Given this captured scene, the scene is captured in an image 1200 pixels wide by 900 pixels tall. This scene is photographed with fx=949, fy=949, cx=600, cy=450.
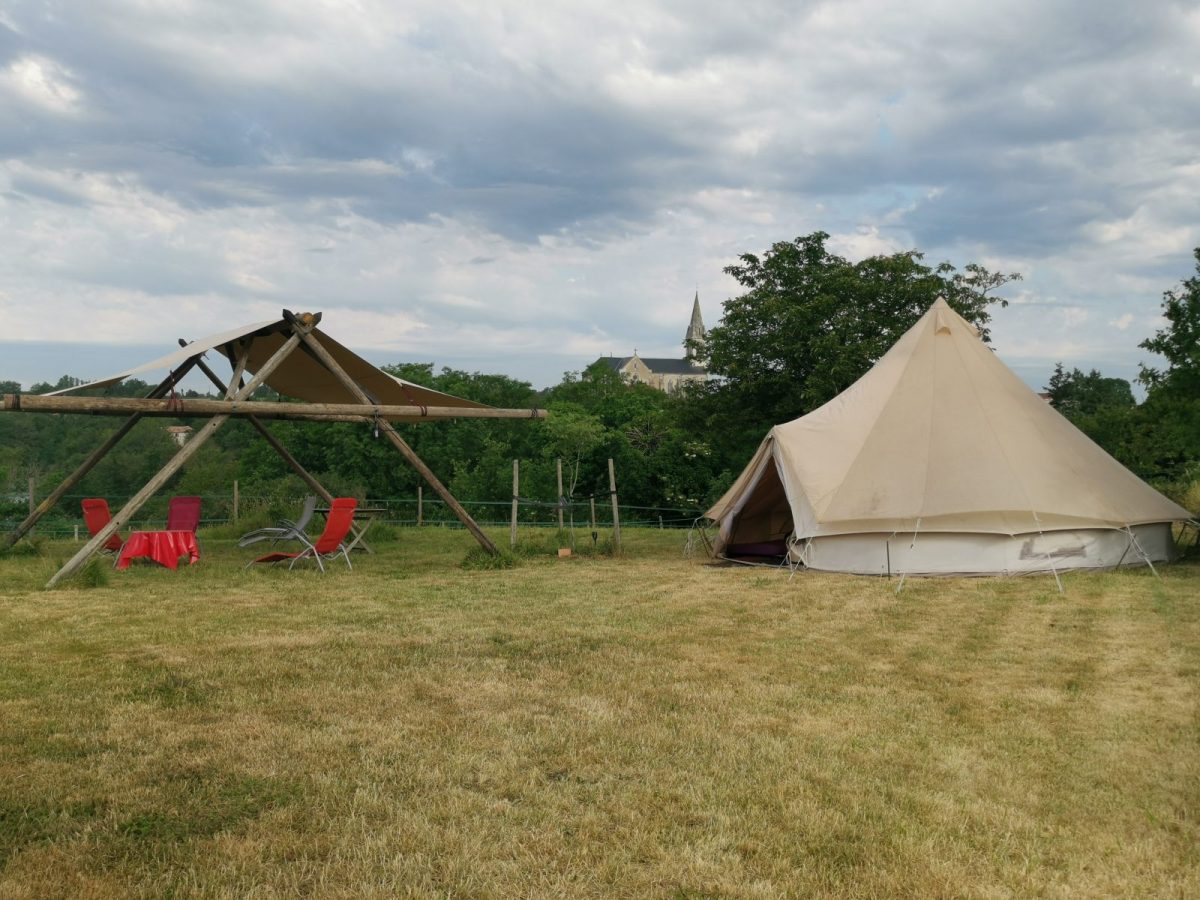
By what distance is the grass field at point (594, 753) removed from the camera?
2605 mm

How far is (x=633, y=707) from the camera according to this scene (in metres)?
4.23

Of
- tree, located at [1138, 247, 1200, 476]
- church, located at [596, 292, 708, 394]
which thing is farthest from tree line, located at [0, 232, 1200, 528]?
church, located at [596, 292, 708, 394]

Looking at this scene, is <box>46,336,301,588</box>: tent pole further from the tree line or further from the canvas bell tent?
the tree line

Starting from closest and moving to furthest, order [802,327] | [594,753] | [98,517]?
[594,753], [98,517], [802,327]

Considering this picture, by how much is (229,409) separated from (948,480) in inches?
283

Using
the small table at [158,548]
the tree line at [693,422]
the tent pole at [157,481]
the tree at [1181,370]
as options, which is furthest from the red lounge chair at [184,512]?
the tree at [1181,370]

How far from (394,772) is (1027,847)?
205 cm

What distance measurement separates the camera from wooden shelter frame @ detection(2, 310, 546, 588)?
841 centimetres

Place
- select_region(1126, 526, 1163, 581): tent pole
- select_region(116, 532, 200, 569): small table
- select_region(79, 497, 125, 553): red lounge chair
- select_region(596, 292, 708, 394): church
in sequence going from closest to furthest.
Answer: select_region(1126, 526, 1163, 581): tent pole → select_region(116, 532, 200, 569): small table → select_region(79, 497, 125, 553): red lounge chair → select_region(596, 292, 708, 394): church

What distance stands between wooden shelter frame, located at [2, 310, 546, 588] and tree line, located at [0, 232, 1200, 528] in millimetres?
8500

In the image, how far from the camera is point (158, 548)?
32.2 ft

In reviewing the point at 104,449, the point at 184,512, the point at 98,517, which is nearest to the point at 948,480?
the point at 184,512

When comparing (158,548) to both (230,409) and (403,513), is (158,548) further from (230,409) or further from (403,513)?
(403,513)

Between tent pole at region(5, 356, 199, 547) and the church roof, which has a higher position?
the church roof
